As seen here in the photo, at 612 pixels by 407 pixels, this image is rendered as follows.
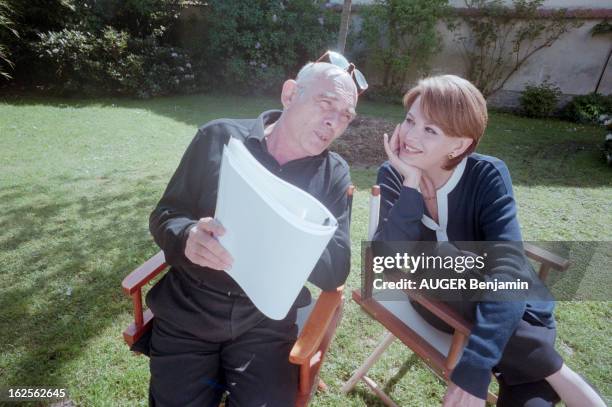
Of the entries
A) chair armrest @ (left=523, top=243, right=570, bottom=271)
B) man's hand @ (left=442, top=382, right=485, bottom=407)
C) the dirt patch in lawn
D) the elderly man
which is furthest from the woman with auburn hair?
the dirt patch in lawn

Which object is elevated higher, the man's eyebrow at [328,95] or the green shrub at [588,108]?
the man's eyebrow at [328,95]

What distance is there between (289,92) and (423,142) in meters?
0.70

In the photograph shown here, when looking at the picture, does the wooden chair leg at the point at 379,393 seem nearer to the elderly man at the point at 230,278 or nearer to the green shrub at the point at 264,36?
the elderly man at the point at 230,278

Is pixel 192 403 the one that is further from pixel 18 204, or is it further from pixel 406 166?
pixel 18 204

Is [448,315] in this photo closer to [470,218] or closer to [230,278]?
[470,218]

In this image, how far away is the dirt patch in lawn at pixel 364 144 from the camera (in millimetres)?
5718

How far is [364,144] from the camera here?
612 cm

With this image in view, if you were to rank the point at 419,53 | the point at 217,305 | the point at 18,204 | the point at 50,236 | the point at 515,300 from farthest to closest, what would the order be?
the point at 419,53, the point at 18,204, the point at 50,236, the point at 217,305, the point at 515,300

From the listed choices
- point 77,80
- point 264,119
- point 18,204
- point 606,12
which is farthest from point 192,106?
point 606,12

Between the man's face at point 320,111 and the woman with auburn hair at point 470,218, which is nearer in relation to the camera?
the woman with auburn hair at point 470,218

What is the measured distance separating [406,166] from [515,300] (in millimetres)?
708

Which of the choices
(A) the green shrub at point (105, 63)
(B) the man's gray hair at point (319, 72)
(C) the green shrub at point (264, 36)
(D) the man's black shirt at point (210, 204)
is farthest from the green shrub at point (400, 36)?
(D) the man's black shirt at point (210, 204)

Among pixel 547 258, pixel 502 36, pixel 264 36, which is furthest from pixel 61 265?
pixel 502 36

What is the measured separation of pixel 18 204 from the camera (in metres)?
3.89
